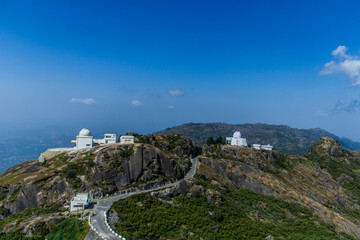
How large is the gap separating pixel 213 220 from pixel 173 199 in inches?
391

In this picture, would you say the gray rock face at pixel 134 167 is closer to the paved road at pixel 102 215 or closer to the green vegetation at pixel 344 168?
the paved road at pixel 102 215

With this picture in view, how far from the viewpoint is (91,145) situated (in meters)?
69.6

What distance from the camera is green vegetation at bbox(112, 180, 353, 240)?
40.2m

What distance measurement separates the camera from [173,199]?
51531 millimetres

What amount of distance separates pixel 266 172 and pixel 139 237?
2459 inches

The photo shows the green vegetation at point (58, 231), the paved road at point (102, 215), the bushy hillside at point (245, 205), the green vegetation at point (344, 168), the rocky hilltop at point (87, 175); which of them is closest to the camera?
the paved road at point (102, 215)

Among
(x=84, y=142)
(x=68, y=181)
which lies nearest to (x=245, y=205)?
(x=68, y=181)

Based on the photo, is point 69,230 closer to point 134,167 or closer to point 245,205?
point 134,167

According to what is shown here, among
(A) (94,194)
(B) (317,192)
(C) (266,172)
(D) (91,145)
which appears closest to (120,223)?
(A) (94,194)

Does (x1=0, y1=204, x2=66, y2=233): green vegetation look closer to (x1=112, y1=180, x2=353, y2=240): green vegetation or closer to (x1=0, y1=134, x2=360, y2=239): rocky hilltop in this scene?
(x1=0, y1=134, x2=360, y2=239): rocky hilltop

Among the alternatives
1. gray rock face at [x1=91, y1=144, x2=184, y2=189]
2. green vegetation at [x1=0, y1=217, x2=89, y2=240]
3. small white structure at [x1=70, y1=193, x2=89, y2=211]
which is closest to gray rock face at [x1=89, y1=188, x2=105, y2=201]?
gray rock face at [x1=91, y1=144, x2=184, y2=189]

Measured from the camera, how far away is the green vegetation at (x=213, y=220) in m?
40.2

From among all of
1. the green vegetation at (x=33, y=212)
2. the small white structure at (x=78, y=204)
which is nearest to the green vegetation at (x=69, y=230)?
the small white structure at (x=78, y=204)

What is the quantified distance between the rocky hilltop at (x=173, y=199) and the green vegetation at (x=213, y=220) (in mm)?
187
